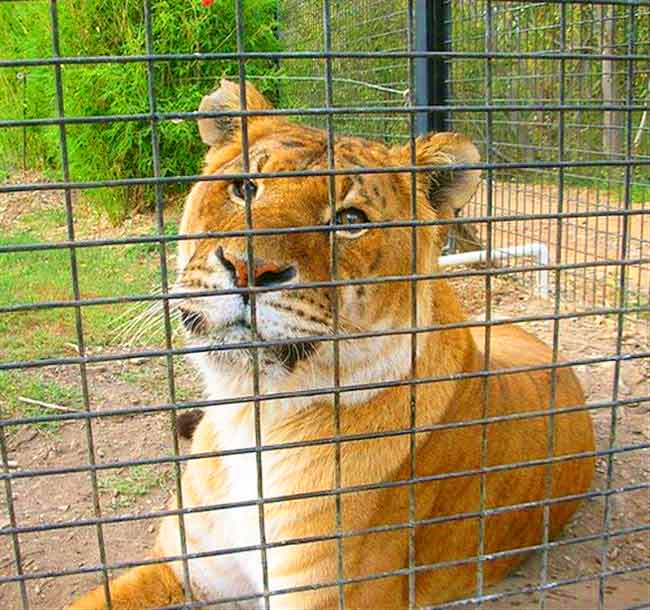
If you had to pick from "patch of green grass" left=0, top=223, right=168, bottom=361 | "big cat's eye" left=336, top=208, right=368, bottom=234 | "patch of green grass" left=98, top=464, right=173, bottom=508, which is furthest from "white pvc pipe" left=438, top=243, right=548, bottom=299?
"big cat's eye" left=336, top=208, right=368, bottom=234

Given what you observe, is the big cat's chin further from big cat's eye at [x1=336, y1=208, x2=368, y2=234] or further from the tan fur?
big cat's eye at [x1=336, y1=208, x2=368, y2=234]

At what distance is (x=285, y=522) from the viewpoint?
7.09 ft

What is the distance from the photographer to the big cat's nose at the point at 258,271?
168 centimetres

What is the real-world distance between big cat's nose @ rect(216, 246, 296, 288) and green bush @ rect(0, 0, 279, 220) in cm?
671

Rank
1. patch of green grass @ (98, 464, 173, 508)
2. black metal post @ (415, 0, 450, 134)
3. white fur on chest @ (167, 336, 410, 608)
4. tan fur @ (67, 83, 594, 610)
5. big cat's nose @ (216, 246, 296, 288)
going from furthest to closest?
black metal post @ (415, 0, 450, 134), patch of green grass @ (98, 464, 173, 508), white fur on chest @ (167, 336, 410, 608), tan fur @ (67, 83, 594, 610), big cat's nose @ (216, 246, 296, 288)

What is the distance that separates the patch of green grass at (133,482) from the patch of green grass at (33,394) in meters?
0.48

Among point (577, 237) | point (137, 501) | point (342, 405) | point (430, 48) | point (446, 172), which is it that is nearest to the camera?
point (342, 405)

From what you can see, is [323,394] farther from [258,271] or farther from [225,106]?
[225,106]

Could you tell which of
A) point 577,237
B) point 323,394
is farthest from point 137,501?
point 577,237

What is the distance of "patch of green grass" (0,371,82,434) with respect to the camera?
3.76m

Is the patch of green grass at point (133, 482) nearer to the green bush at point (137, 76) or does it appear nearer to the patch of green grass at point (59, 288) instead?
the patch of green grass at point (59, 288)

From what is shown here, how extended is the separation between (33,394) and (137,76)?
197 inches

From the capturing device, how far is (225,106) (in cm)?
228

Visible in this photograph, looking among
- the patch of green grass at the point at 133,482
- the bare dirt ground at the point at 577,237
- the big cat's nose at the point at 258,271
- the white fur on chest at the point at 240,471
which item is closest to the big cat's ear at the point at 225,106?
the big cat's nose at the point at 258,271
